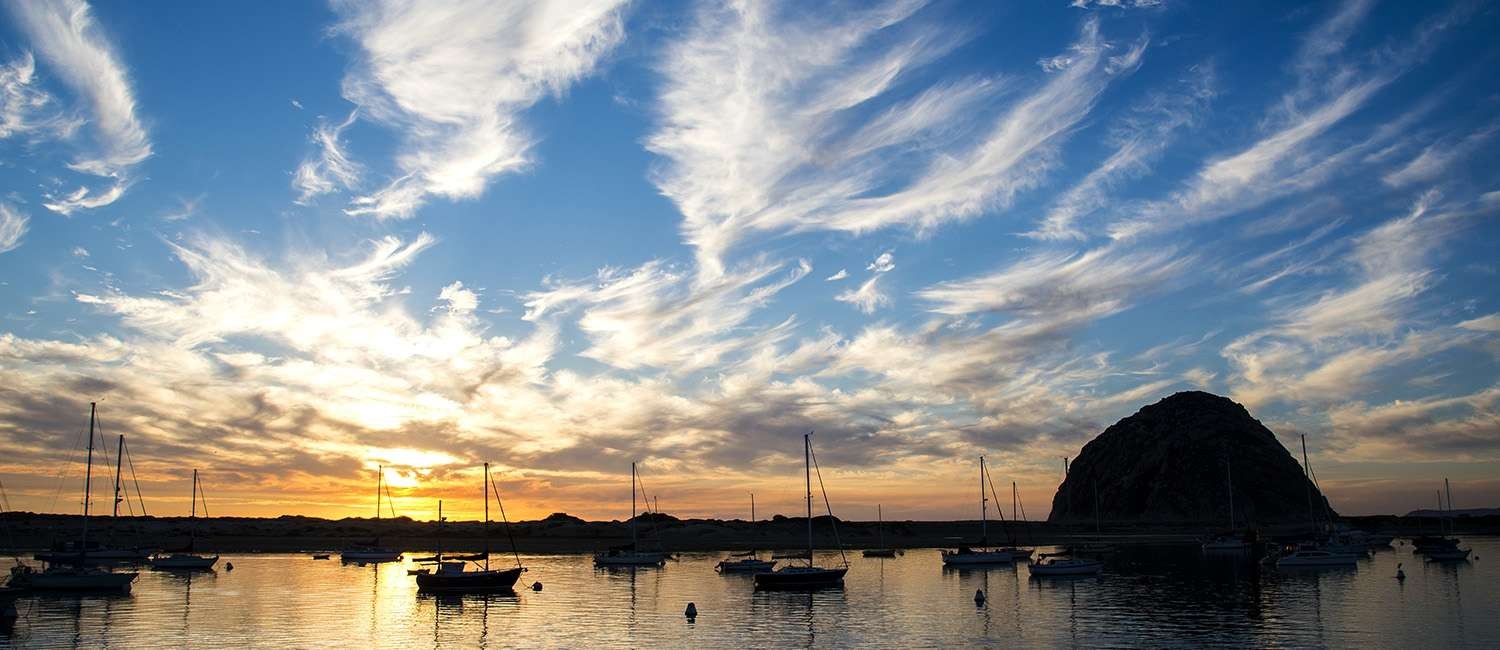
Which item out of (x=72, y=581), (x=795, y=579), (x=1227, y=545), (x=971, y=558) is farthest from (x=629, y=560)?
(x=1227, y=545)

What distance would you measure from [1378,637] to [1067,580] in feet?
140

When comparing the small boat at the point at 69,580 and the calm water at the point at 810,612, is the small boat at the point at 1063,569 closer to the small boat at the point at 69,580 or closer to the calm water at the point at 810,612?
the calm water at the point at 810,612

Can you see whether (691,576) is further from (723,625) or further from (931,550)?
(931,550)

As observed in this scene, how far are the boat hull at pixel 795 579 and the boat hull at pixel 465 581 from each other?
66.8ft

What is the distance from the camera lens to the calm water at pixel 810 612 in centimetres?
5697

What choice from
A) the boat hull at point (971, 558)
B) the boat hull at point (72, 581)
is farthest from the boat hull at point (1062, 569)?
the boat hull at point (72, 581)

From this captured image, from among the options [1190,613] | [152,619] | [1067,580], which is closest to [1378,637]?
[1190,613]

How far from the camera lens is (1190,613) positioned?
6781cm

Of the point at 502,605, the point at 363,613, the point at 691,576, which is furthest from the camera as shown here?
the point at 691,576

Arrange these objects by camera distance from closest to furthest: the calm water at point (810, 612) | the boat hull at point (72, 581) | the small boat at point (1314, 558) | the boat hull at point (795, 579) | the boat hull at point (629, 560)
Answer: the calm water at point (810, 612)
the boat hull at point (72, 581)
the boat hull at point (795, 579)
the small boat at point (1314, 558)
the boat hull at point (629, 560)

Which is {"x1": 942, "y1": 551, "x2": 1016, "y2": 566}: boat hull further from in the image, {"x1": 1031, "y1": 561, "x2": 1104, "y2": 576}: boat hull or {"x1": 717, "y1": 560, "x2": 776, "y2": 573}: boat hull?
{"x1": 717, "y1": 560, "x2": 776, "y2": 573}: boat hull

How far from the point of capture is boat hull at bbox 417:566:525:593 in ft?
279

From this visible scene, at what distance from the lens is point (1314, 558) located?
113m

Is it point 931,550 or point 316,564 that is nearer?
point 316,564
